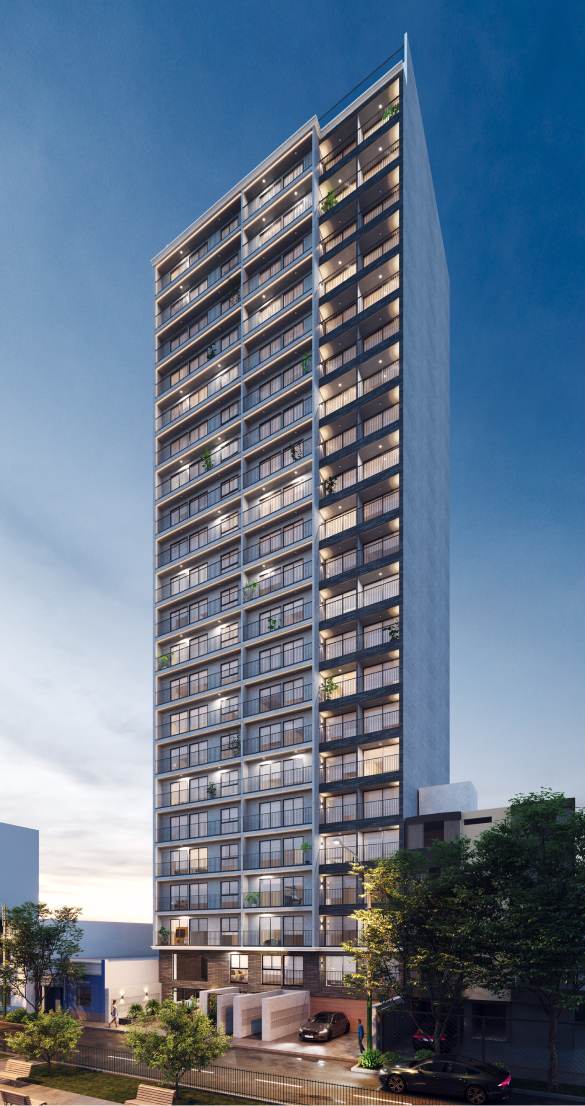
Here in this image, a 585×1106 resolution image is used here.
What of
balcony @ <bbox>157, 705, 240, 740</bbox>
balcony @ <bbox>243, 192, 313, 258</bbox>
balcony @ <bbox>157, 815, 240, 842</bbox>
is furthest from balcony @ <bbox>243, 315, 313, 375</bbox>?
balcony @ <bbox>157, 815, 240, 842</bbox>

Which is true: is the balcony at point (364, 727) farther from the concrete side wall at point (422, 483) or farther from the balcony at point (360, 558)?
the balcony at point (360, 558)

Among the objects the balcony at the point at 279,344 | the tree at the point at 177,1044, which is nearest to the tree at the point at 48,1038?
the tree at the point at 177,1044

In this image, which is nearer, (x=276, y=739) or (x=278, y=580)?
(x=276, y=739)

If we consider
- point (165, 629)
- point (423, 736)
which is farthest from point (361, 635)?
point (165, 629)

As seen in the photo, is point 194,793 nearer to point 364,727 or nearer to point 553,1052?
point 364,727

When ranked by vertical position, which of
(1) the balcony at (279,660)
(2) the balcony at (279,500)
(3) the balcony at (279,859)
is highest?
(2) the balcony at (279,500)

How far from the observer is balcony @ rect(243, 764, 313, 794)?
5522 centimetres

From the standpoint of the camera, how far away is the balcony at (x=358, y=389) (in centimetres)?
5801

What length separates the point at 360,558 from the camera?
5622cm

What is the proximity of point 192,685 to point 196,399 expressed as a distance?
906 inches

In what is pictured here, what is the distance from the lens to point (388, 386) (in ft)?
185

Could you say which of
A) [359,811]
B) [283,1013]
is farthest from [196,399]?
[283,1013]

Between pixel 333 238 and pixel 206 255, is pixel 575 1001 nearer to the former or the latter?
pixel 333 238

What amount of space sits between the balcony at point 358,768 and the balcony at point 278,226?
38.4 meters
